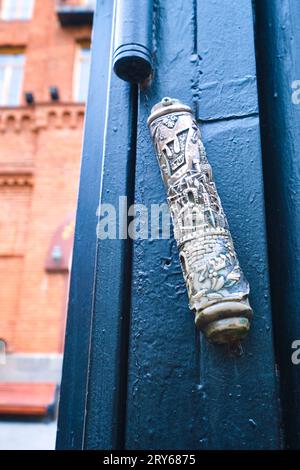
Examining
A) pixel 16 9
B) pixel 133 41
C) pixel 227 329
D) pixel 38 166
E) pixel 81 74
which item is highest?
pixel 16 9

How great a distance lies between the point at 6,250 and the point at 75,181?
1710mm

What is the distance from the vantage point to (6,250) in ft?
26.8

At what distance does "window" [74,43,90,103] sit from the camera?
9.15 meters

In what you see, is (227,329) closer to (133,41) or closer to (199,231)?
(199,231)

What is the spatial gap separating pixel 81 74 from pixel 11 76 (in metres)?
1.50

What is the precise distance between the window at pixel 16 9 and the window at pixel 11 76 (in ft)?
3.12

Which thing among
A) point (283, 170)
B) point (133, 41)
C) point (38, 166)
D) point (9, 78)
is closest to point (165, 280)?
point (283, 170)

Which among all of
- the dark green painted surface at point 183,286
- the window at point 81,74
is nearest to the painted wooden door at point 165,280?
the dark green painted surface at point 183,286

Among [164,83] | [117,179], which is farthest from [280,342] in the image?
[164,83]

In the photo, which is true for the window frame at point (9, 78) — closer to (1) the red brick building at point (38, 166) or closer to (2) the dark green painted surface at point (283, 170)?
(1) the red brick building at point (38, 166)

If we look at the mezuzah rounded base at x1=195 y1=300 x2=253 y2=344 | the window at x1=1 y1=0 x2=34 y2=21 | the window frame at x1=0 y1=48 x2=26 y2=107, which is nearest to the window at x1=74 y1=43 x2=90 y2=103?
the window frame at x1=0 y1=48 x2=26 y2=107

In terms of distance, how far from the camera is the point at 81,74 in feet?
31.2

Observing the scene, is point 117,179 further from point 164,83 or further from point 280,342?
point 280,342

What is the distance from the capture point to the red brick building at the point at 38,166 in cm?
744
